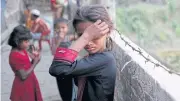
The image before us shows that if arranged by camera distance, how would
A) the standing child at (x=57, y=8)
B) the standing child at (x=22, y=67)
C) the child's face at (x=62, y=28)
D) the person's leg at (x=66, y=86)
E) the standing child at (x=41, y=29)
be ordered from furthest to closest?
the standing child at (x=57, y=8), the standing child at (x=41, y=29), the child's face at (x=62, y=28), the standing child at (x=22, y=67), the person's leg at (x=66, y=86)

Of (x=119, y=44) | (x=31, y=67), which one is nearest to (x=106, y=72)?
(x=119, y=44)

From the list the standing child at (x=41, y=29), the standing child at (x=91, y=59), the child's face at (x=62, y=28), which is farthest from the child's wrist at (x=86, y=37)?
the standing child at (x=41, y=29)

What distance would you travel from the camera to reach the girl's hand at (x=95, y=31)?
2.27 metres

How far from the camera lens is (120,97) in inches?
130

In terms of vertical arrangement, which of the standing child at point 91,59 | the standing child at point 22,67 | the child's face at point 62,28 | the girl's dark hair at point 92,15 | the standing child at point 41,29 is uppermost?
the girl's dark hair at point 92,15

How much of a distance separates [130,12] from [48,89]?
11.0 ft

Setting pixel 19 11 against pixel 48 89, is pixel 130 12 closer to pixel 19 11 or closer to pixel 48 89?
pixel 48 89

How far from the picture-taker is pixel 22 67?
409 cm

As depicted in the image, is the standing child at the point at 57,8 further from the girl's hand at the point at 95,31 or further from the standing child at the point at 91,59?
the girl's hand at the point at 95,31

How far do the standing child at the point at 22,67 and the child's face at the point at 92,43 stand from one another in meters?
1.76

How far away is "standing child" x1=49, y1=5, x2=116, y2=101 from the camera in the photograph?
7.48 ft

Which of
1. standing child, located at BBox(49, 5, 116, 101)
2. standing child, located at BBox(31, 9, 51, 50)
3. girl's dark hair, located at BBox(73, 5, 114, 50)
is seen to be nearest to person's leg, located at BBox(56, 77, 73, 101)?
standing child, located at BBox(49, 5, 116, 101)

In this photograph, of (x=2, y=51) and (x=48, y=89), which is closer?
(x=48, y=89)

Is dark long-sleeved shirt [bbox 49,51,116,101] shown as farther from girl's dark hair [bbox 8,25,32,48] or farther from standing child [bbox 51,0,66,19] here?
standing child [bbox 51,0,66,19]
